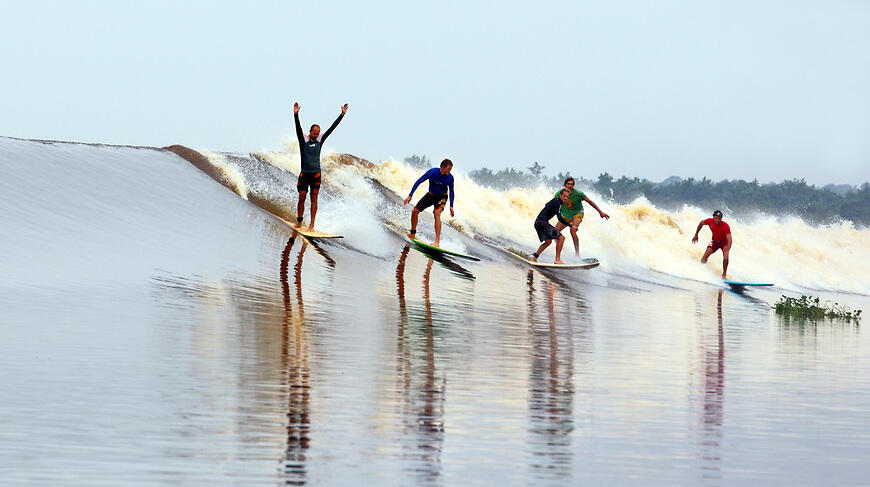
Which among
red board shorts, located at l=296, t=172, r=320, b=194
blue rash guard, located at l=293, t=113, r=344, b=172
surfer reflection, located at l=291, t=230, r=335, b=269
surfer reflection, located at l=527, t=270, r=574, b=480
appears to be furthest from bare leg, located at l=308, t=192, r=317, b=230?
surfer reflection, located at l=527, t=270, r=574, b=480

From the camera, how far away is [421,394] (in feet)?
28.0

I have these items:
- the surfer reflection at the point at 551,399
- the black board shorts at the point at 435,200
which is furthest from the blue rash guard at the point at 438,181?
the surfer reflection at the point at 551,399

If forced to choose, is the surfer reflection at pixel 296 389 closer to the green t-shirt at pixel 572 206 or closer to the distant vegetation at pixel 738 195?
the green t-shirt at pixel 572 206

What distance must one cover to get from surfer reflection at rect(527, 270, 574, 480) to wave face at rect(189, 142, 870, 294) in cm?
774

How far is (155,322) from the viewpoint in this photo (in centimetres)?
1107

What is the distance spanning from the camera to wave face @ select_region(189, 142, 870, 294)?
24.0m

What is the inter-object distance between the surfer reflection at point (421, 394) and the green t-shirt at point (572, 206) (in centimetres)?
815

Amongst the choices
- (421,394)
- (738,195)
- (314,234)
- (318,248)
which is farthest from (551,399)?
(738,195)

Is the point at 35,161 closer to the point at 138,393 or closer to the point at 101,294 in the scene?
the point at 101,294

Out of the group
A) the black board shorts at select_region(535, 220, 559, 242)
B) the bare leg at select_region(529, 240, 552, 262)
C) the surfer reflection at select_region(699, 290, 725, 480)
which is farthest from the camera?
the bare leg at select_region(529, 240, 552, 262)

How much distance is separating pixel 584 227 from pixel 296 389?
69.8ft

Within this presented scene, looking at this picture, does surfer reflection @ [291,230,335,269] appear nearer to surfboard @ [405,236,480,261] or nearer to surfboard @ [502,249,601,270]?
surfboard @ [405,236,480,261]

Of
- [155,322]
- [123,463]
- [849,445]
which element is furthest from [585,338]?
[123,463]

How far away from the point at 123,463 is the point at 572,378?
4729 millimetres
